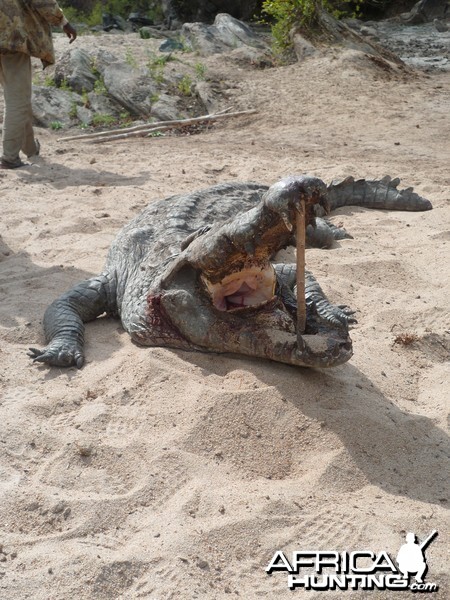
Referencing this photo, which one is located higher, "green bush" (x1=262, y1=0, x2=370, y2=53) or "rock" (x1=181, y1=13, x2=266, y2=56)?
"green bush" (x1=262, y1=0, x2=370, y2=53)

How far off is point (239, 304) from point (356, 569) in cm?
156

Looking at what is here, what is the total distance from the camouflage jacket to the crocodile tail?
350 cm

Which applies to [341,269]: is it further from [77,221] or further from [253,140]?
[253,140]

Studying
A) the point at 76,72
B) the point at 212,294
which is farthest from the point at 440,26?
the point at 212,294

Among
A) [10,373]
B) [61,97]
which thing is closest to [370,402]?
[10,373]

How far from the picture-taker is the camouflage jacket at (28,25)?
25.4ft

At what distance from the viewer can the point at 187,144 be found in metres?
9.04

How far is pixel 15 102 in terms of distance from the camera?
8.16 m

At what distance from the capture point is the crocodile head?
3.36m

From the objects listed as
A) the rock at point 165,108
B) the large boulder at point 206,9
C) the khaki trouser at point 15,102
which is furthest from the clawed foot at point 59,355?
the large boulder at point 206,9

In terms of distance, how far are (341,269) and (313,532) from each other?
9.09 ft

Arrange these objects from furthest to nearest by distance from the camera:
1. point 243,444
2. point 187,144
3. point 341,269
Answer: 1. point 187,144
2. point 341,269
3. point 243,444

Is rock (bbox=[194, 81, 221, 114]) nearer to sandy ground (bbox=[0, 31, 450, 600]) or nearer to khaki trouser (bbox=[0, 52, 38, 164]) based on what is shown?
khaki trouser (bbox=[0, 52, 38, 164])

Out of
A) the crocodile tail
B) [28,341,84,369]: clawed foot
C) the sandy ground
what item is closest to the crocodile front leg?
the sandy ground
